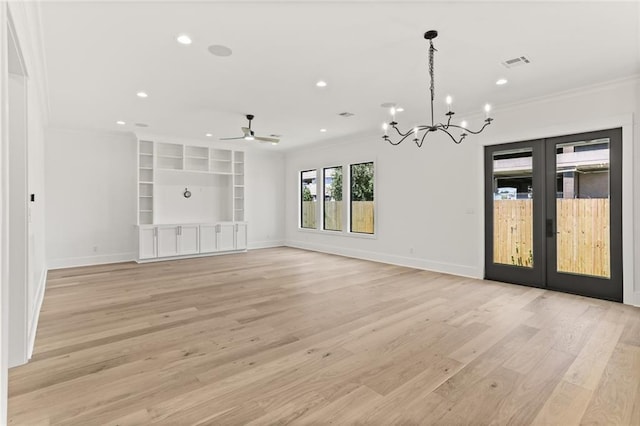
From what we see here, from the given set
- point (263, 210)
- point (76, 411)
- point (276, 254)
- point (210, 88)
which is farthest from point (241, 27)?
point (263, 210)

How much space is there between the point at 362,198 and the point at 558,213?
407 centimetres

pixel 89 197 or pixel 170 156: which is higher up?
pixel 170 156

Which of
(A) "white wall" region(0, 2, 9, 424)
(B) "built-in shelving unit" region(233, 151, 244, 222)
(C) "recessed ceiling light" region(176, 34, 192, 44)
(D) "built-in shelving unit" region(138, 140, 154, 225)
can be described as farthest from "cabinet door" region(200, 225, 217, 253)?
(A) "white wall" region(0, 2, 9, 424)

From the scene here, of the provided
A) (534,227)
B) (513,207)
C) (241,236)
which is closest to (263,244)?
(241,236)

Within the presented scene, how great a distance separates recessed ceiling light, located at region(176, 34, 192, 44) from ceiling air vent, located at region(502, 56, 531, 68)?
3.40 metres

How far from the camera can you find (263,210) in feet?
32.4

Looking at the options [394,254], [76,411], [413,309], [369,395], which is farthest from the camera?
[394,254]

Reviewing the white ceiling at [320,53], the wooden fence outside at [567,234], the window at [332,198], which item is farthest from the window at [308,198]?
A: the wooden fence outside at [567,234]

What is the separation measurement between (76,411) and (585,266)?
232 inches

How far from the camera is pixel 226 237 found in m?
8.64

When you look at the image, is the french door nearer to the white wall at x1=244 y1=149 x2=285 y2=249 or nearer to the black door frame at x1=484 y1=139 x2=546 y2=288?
the black door frame at x1=484 y1=139 x2=546 y2=288

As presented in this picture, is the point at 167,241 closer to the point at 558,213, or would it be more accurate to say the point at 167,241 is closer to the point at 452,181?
the point at 452,181

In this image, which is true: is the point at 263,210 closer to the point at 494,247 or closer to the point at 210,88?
the point at 210,88

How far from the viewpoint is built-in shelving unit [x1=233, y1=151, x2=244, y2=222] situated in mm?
9148
